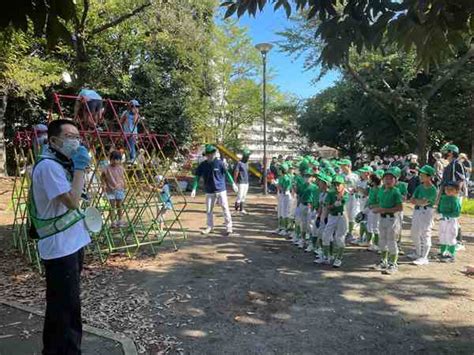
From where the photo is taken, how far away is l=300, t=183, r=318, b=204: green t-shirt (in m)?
8.70

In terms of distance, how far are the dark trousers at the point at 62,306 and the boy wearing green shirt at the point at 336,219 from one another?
4674 millimetres

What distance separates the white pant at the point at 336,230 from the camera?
7509 mm

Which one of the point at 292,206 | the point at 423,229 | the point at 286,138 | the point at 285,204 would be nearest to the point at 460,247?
the point at 423,229

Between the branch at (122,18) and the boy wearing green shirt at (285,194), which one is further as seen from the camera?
the branch at (122,18)

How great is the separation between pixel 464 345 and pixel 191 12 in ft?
66.0

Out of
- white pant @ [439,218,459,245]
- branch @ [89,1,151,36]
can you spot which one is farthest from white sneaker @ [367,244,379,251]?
branch @ [89,1,151,36]

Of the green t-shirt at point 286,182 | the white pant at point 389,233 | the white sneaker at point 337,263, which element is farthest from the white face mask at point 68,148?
→ the green t-shirt at point 286,182

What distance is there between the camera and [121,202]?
920 cm

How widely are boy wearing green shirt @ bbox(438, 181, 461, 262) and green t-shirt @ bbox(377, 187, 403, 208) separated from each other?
1436mm

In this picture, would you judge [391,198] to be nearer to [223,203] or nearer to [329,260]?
[329,260]

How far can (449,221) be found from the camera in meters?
8.10

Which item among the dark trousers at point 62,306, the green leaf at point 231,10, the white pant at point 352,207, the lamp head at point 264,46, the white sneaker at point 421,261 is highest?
the lamp head at point 264,46

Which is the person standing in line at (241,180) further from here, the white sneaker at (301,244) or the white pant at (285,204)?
Result: the white sneaker at (301,244)

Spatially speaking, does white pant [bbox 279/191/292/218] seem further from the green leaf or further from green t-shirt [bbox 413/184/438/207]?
the green leaf
